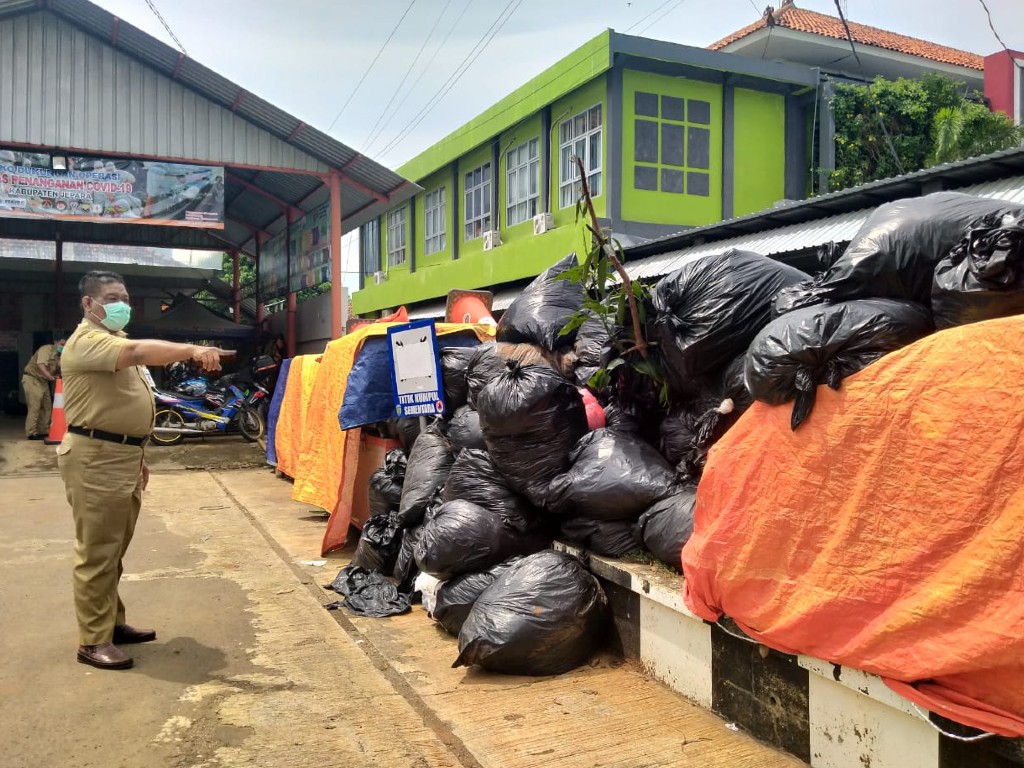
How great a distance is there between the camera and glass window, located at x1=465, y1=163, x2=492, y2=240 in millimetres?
18172

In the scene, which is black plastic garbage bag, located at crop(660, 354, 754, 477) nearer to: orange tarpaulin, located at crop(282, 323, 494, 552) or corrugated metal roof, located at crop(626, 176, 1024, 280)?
corrugated metal roof, located at crop(626, 176, 1024, 280)

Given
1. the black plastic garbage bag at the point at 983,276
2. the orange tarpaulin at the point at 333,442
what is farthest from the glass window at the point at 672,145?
the black plastic garbage bag at the point at 983,276

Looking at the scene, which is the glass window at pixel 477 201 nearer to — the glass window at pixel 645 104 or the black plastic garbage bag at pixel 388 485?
the glass window at pixel 645 104

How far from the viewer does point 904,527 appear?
2.04 m

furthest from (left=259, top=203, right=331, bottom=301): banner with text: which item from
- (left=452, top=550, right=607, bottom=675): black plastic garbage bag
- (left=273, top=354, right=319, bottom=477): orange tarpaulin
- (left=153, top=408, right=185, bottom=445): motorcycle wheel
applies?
(left=452, top=550, right=607, bottom=675): black plastic garbage bag

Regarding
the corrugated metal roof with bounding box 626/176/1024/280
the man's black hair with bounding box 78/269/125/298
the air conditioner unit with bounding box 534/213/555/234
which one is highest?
the air conditioner unit with bounding box 534/213/555/234

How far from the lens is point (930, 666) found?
1.93 metres

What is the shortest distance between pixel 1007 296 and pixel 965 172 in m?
5.39

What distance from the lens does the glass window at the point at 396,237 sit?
75.6ft

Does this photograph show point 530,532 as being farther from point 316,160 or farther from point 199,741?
point 316,160

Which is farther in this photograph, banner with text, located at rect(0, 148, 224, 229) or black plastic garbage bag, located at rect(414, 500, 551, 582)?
banner with text, located at rect(0, 148, 224, 229)

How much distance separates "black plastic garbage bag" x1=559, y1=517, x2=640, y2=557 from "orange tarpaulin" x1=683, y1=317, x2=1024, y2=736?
833mm

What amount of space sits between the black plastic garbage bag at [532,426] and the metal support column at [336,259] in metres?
9.13

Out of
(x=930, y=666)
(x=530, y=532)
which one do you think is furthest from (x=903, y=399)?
(x=530, y=532)
